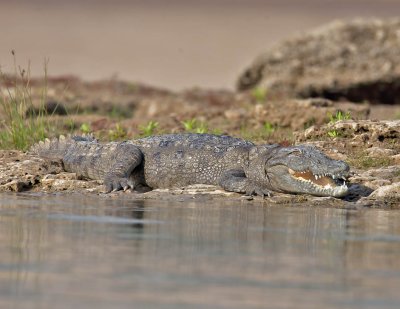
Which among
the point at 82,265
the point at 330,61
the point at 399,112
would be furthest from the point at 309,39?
the point at 82,265

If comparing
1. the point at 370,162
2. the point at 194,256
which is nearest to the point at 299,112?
the point at 370,162

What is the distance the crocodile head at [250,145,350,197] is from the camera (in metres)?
11.5

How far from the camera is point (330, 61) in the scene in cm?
2742

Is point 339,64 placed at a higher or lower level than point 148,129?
higher

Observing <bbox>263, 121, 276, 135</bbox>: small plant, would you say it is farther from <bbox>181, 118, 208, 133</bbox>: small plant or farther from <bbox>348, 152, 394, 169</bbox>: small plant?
<bbox>348, 152, 394, 169</bbox>: small plant

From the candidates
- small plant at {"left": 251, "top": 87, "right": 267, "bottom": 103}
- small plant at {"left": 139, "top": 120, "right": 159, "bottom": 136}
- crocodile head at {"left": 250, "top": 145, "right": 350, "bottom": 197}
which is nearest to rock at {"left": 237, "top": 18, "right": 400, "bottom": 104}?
small plant at {"left": 251, "top": 87, "right": 267, "bottom": 103}

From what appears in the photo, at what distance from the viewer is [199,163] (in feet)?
42.2

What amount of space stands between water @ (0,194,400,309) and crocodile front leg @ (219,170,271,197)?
982 millimetres

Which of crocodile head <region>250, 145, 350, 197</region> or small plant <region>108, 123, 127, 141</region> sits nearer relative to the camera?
crocodile head <region>250, 145, 350, 197</region>

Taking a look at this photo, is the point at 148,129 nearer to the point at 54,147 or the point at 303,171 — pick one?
the point at 54,147

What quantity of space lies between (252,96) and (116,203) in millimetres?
15701

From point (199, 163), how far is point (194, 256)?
17.9 feet

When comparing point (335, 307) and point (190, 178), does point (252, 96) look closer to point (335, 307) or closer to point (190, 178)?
point (190, 178)

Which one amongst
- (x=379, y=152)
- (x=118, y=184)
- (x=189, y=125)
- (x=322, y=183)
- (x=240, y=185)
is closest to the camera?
(x=322, y=183)
